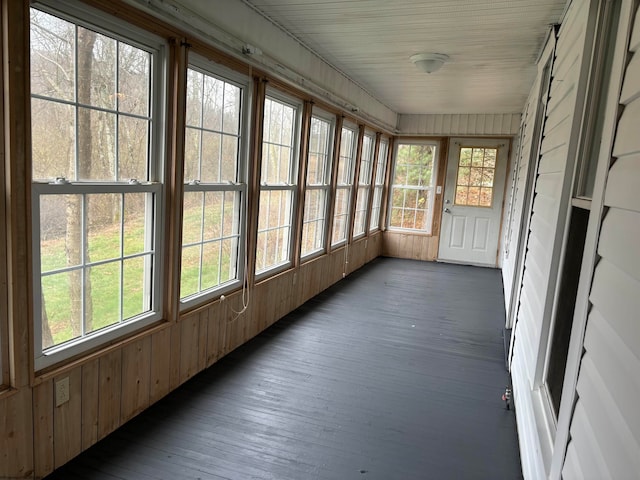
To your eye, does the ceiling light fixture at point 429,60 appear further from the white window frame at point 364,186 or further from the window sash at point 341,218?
the white window frame at point 364,186

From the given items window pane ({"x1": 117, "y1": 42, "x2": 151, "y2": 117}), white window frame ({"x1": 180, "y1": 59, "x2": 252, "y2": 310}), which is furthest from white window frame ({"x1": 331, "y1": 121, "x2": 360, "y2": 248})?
window pane ({"x1": 117, "y1": 42, "x2": 151, "y2": 117})

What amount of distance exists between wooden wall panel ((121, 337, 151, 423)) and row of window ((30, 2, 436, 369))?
0.13 metres

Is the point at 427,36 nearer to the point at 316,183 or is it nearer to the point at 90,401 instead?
the point at 316,183

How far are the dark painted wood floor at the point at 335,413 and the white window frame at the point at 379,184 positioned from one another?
11.8 feet

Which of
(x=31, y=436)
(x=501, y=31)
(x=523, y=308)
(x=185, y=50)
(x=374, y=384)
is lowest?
(x=374, y=384)

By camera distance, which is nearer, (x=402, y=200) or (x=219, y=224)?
(x=219, y=224)

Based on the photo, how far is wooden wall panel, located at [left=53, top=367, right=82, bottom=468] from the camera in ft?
6.44

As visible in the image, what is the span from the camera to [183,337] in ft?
9.16

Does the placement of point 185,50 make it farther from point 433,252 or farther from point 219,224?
point 433,252

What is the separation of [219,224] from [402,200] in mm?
5631

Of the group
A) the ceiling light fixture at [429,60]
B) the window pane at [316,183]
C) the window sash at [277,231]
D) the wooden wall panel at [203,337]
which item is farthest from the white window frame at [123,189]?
the ceiling light fixture at [429,60]

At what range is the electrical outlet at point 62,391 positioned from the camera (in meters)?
1.94

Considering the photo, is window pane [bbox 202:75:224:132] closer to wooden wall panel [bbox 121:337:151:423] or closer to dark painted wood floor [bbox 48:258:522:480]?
wooden wall panel [bbox 121:337:151:423]

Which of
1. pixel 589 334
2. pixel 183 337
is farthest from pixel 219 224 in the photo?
pixel 589 334
